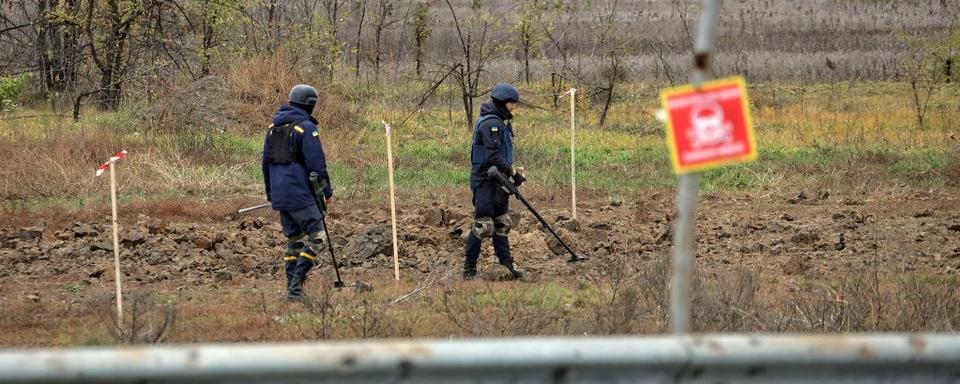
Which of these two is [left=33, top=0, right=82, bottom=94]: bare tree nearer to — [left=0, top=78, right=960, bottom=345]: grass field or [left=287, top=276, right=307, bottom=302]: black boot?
[left=0, top=78, right=960, bottom=345]: grass field

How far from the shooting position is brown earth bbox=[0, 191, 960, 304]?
1094 centimetres

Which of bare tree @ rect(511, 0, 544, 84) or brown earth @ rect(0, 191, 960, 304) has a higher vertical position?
bare tree @ rect(511, 0, 544, 84)

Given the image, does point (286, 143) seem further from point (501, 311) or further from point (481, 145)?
point (501, 311)

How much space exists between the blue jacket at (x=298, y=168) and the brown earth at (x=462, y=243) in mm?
1842

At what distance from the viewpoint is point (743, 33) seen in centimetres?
4134

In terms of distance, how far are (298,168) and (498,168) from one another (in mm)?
1878

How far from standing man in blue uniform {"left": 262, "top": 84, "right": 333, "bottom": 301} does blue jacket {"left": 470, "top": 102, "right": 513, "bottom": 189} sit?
151 cm

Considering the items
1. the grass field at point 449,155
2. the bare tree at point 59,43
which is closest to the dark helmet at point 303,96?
the grass field at point 449,155

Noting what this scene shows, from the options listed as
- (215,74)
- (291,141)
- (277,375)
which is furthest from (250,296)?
(215,74)

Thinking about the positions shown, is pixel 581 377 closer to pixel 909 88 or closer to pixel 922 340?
pixel 922 340

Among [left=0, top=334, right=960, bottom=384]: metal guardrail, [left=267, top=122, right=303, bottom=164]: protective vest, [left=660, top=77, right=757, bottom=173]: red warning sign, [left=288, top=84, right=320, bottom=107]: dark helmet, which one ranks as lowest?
[left=267, top=122, right=303, bottom=164]: protective vest

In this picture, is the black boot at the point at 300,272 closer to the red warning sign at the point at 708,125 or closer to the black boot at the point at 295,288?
the black boot at the point at 295,288

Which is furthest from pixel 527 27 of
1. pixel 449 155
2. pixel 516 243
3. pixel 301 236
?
pixel 301 236

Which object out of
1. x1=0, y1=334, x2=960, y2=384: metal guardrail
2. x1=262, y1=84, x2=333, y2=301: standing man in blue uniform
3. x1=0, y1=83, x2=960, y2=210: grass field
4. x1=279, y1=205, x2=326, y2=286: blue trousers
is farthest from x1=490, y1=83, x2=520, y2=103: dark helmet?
x1=0, y1=334, x2=960, y2=384: metal guardrail
